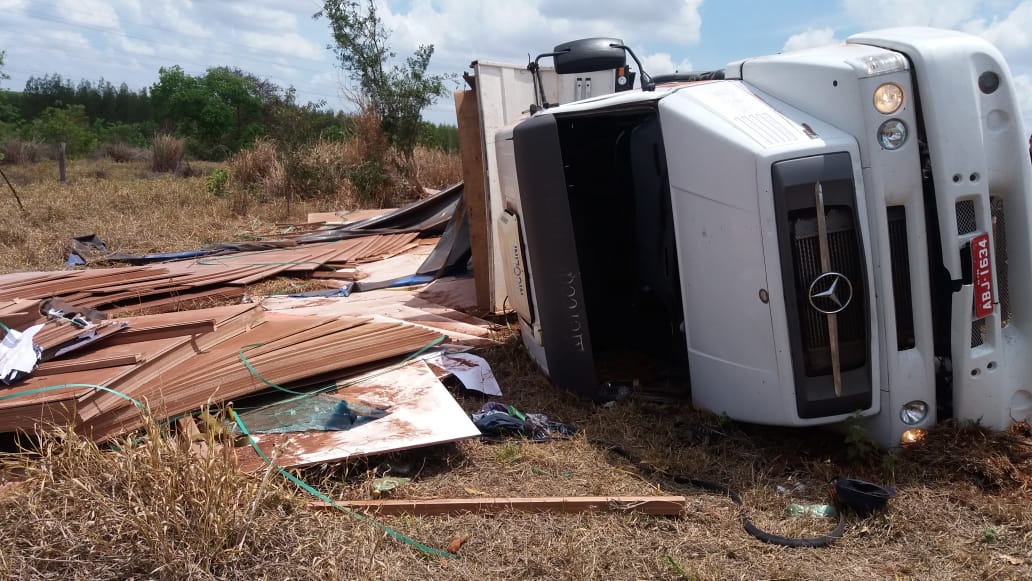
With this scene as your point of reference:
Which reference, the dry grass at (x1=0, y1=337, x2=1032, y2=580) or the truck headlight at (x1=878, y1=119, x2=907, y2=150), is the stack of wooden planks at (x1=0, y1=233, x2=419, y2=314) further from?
the truck headlight at (x1=878, y1=119, x2=907, y2=150)

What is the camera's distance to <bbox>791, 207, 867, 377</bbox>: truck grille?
3273mm

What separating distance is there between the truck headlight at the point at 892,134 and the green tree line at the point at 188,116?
14.1 metres

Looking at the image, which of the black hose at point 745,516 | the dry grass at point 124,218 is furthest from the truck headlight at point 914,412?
the dry grass at point 124,218

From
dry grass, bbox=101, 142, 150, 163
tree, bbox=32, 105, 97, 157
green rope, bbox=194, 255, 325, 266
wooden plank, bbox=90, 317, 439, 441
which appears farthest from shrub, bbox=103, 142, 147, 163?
wooden plank, bbox=90, 317, 439, 441

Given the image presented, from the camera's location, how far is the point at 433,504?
3.13m

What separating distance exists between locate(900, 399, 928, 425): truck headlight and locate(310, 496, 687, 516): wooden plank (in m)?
1.06

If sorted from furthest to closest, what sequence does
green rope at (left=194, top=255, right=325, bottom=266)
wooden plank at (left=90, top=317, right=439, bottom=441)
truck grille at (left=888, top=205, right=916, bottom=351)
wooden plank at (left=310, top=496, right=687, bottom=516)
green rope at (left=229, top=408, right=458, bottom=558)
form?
green rope at (left=194, top=255, right=325, bottom=266)
wooden plank at (left=90, top=317, right=439, bottom=441)
truck grille at (left=888, top=205, right=916, bottom=351)
wooden plank at (left=310, top=496, right=687, bottom=516)
green rope at (left=229, top=408, right=458, bottom=558)

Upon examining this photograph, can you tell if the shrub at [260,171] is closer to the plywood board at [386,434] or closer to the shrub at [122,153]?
the plywood board at [386,434]

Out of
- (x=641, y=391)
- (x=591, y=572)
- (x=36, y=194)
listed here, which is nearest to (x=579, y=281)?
(x=641, y=391)

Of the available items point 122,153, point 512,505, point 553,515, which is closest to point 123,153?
point 122,153

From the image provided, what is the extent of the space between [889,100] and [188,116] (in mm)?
38727

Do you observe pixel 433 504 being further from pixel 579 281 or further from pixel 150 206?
pixel 150 206

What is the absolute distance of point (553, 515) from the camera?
3100mm

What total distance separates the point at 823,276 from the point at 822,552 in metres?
1.07
